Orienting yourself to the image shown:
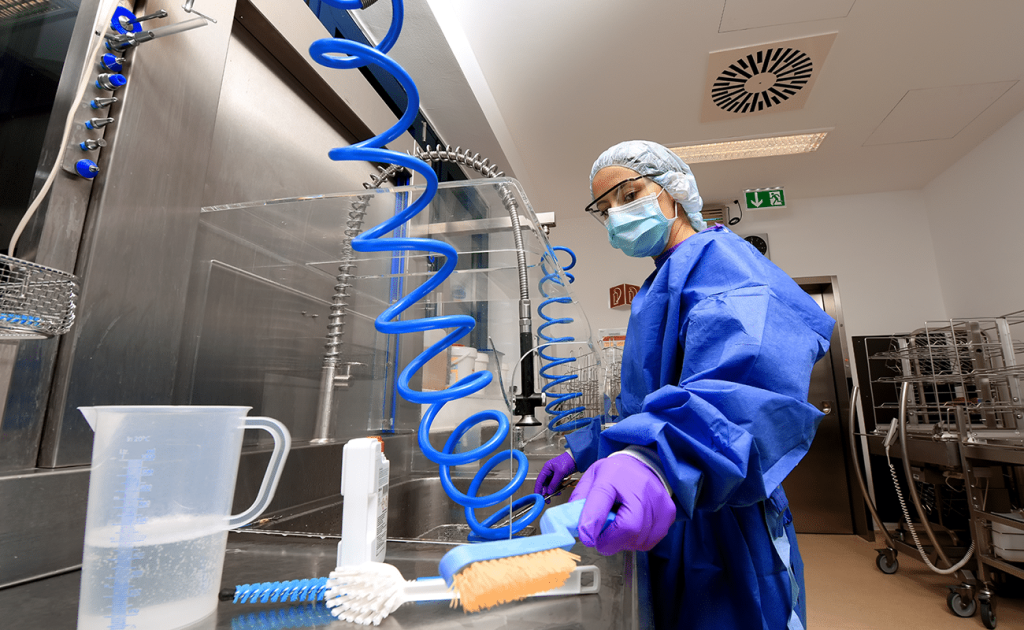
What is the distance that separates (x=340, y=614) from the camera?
1.48ft

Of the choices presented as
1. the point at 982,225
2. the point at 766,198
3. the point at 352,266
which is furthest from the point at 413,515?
the point at 982,225

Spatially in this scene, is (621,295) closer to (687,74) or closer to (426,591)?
(687,74)

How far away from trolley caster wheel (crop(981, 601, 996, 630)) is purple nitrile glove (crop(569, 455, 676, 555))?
8.69ft

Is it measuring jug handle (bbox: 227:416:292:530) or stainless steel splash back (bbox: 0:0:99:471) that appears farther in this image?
stainless steel splash back (bbox: 0:0:99:471)

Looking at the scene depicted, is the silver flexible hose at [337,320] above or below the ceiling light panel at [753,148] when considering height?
below

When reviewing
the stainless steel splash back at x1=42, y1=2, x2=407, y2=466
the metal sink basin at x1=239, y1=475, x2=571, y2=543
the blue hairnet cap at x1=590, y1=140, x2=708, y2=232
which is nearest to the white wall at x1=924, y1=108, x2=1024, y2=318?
the blue hairnet cap at x1=590, y1=140, x2=708, y2=232

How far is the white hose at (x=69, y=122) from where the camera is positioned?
65 centimetres

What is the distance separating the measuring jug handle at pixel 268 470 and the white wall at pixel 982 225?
4.19 meters

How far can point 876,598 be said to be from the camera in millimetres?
2463

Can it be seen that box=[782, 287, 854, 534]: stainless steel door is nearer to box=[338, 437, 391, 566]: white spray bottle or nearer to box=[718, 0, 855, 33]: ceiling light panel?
box=[718, 0, 855, 33]: ceiling light panel

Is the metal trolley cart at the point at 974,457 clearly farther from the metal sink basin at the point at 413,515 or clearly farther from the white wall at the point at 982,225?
the metal sink basin at the point at 413,515

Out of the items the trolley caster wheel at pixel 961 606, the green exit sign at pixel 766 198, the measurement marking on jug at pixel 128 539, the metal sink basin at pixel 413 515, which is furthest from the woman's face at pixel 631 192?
the green exit sign at pixel 766 198

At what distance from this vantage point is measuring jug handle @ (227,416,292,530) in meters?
0.48

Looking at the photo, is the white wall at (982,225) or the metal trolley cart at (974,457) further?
the white wall at (982,225)
